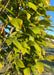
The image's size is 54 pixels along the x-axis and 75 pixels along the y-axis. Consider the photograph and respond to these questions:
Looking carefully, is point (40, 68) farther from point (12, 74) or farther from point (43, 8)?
point (43, 8)

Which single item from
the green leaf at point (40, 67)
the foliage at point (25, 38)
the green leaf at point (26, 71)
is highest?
the foliage at point (25, 38)

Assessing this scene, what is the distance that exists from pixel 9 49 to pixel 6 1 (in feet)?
2.60

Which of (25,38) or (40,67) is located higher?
(25,38)

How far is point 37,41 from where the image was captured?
166 centimetres

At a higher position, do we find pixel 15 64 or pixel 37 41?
pixel 37 41

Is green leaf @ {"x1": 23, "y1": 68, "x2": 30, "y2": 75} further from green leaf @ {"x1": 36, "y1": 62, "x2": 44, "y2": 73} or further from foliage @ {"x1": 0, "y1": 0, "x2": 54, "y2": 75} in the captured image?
green leaf @ {"x1": 36, "y1": 62, "x2": 44, "y2": 73}

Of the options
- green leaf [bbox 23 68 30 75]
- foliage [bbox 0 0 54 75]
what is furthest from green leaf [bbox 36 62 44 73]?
green leaf [bbox 23 68 30 75]

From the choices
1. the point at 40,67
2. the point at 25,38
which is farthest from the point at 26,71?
the point at 25,38

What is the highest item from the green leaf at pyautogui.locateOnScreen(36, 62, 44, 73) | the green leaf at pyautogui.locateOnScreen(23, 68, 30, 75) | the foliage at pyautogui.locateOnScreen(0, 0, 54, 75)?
Answer: the foliage at pyautogui.locateOnScreen(0, 0, 54, 75)

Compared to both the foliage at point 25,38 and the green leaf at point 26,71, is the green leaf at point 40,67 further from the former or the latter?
the green leaf at point 26,71

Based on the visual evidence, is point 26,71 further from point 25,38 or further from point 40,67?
point 25,38

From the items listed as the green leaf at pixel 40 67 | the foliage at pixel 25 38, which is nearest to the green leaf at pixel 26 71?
the foliage at pixel 25 38

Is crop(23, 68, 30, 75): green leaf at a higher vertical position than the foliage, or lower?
lower

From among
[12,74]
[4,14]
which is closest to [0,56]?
[12,74]
